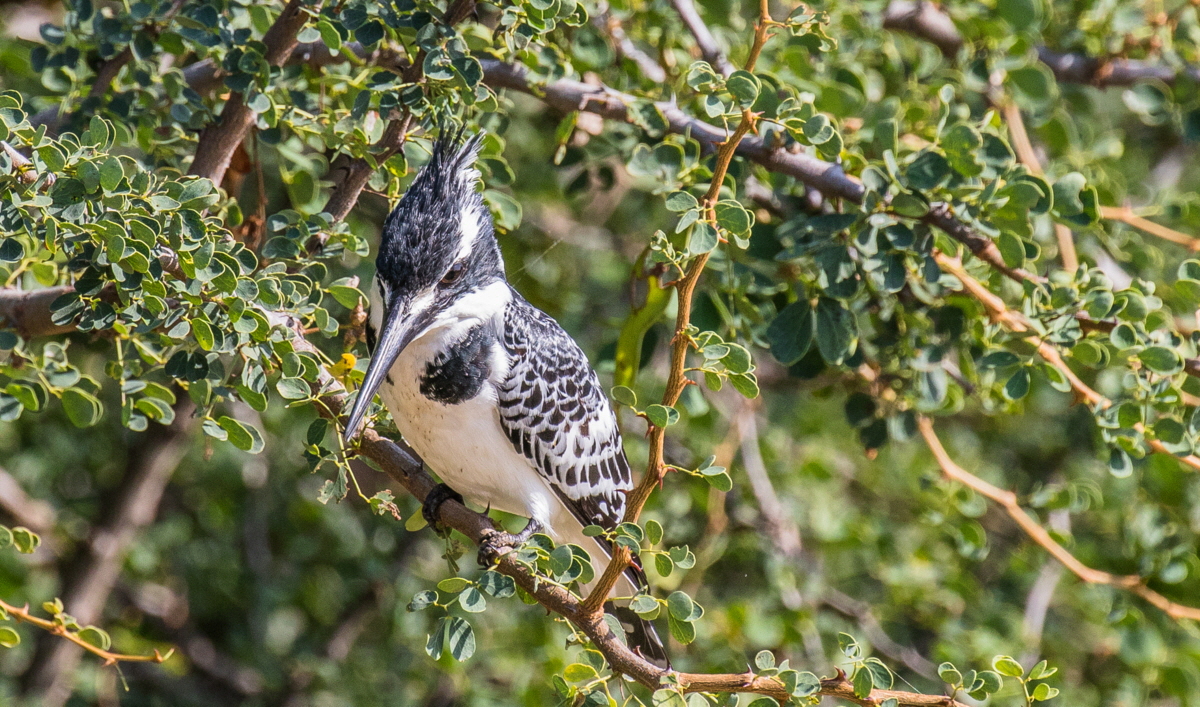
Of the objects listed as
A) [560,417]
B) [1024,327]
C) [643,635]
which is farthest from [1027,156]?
[643,635]

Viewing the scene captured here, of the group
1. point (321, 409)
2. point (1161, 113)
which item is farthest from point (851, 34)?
point (321, 409)

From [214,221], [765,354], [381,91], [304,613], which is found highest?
[381,91]

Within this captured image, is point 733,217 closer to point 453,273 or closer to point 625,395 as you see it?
point 625,395

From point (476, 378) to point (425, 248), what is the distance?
0.32 metres

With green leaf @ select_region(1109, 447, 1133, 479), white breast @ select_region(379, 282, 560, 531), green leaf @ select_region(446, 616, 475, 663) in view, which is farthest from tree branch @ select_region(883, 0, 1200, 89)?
green leaf @ select_region(446, 616, 475, 663)

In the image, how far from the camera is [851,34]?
285 cm

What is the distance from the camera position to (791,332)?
2365 millimetres

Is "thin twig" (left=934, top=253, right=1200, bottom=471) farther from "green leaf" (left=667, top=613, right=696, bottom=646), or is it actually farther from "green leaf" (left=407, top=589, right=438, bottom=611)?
"green leaf" (left=407, top=589, right=438, bottom=611)

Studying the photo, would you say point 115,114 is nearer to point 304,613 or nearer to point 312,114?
point 312,114

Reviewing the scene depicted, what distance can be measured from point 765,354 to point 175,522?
2191 mm

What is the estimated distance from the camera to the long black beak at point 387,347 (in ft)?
6.14

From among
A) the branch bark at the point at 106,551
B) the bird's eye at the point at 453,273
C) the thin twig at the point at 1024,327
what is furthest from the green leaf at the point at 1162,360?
the branch bark at the point at 106,551

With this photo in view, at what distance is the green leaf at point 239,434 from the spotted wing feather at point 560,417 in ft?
1.71

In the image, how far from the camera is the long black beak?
1.87 m
